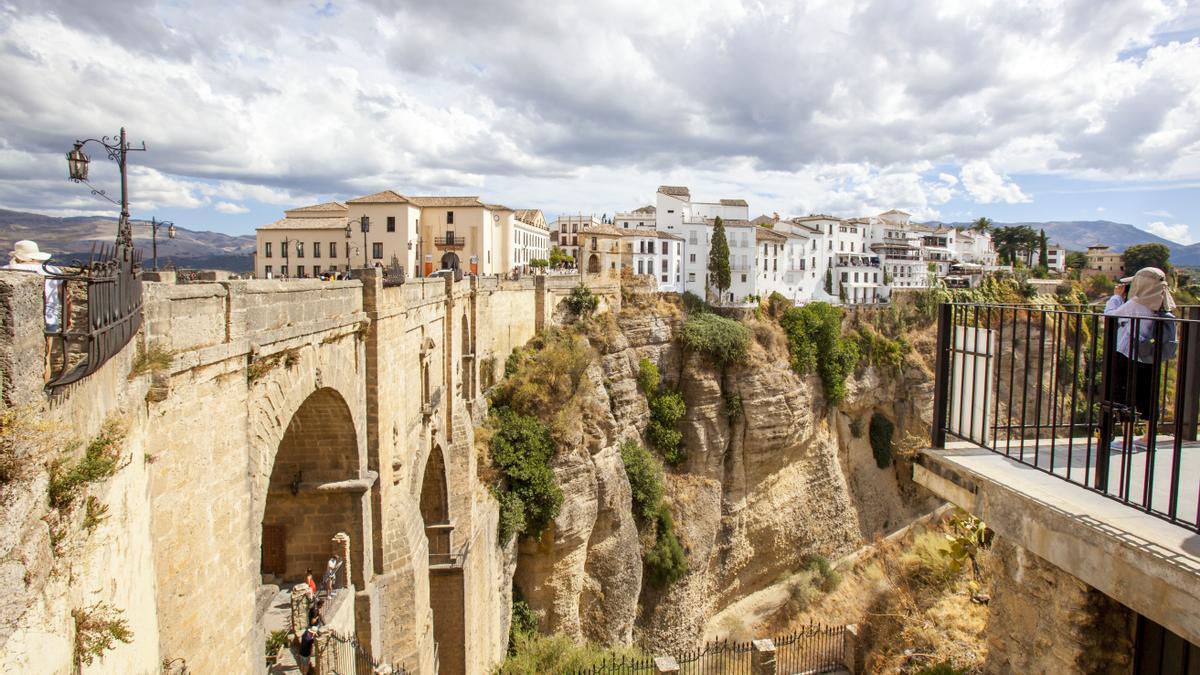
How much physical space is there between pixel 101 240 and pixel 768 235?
49.1 m

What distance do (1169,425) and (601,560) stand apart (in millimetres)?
18301

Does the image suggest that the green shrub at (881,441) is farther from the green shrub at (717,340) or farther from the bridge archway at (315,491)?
the bridge archway at (315,491)

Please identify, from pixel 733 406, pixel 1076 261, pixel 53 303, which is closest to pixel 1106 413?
pixel 53 303

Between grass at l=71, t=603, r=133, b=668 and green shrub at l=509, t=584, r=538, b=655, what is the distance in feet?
55.1

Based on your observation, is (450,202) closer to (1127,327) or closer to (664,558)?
(664,558)

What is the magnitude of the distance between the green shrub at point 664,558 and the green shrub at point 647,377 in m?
5.09

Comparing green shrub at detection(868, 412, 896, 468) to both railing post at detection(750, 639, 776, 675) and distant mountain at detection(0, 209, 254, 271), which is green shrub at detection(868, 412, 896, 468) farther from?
distant mountain at detection(0, 209, 254, 271)

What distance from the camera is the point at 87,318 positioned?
11.6 feet

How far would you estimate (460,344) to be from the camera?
18.4 metres

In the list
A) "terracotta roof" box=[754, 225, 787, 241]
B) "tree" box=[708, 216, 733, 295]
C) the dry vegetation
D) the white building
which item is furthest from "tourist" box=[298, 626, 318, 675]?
the white building

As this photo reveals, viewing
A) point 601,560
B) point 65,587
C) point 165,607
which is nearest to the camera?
point 65,587

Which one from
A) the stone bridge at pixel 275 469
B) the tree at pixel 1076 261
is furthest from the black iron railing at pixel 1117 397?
the tree at pixel 1076 261

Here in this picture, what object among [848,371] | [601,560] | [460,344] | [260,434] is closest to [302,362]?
[260,434]

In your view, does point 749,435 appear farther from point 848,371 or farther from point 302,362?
point 302,362
